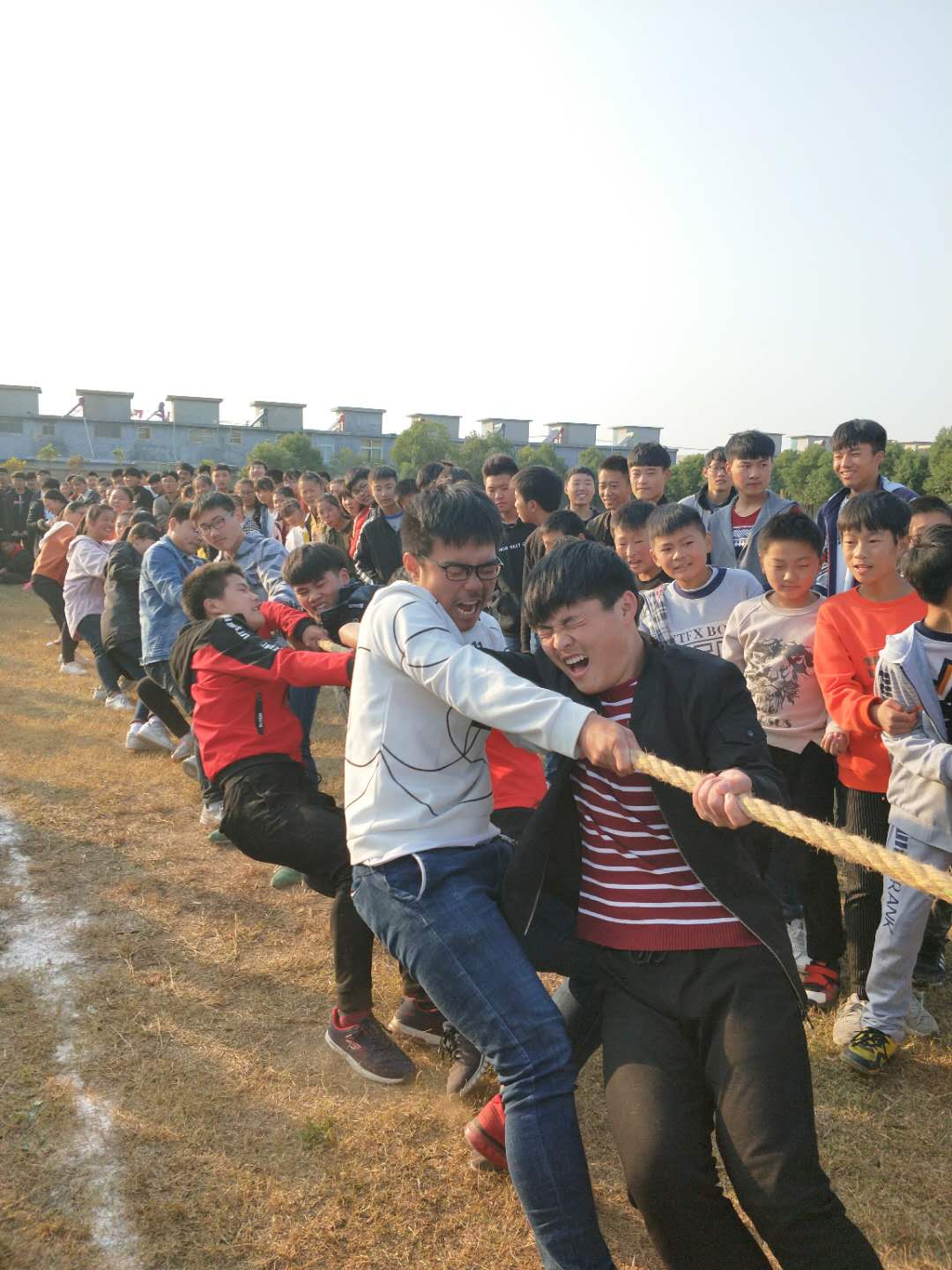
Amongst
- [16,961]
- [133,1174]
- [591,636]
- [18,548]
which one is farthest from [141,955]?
[18,548]

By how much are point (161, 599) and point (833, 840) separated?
5.65 metres

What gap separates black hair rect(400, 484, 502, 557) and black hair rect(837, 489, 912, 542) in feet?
5.20

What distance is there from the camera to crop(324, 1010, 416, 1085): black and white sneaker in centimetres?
324

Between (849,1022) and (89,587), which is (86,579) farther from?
(849,1022)

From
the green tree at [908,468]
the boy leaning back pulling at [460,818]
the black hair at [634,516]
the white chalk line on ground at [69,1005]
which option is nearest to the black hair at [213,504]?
the white chalk line on ground at [69,1005]

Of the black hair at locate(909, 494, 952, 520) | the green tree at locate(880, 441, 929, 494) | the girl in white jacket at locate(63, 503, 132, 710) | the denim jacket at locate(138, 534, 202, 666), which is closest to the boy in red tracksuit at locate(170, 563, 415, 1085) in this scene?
the denim jacket at locate(138, 534, 202, 666)

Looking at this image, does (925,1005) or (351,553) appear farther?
(351,553)

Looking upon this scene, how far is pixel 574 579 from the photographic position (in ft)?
7.51

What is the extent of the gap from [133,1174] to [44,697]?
7.10 meters

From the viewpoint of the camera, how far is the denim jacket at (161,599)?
6.54m

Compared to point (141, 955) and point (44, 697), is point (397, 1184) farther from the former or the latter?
point (44, 697)

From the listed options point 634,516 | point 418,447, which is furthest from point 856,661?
point 418,447

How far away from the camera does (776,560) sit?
379 cm

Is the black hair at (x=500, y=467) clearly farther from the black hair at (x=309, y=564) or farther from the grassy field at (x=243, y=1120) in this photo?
the grassy field at (x=243, y=1120)
